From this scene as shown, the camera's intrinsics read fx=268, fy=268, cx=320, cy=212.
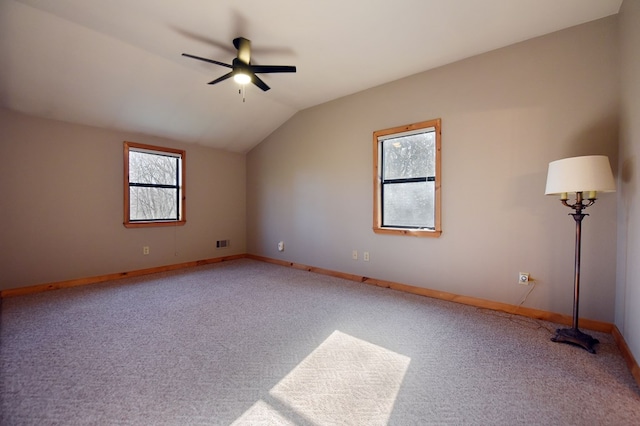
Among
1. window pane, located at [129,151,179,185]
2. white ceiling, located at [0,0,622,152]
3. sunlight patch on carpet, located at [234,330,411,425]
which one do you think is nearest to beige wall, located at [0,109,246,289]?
window pane, located at [129,151,179,185]

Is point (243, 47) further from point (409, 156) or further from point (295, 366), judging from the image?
point (295, 366)

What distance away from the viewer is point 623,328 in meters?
2.02

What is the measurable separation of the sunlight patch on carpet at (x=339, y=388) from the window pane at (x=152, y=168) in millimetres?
3914

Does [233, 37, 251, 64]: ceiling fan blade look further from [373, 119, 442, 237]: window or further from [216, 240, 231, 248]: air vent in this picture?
[216, 240, 231, 248]: air vent

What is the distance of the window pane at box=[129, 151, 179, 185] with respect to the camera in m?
4.20

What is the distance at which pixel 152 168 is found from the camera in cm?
439

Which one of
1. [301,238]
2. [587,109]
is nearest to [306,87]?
[301,238]

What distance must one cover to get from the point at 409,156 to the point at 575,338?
2343mm

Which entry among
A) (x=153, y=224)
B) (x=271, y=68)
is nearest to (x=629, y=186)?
(x=271, y=68)

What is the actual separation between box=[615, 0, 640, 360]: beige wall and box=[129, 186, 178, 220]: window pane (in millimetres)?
5456

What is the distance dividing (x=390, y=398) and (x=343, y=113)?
3.57 m

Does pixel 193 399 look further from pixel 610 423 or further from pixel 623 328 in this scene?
pixel 623 328

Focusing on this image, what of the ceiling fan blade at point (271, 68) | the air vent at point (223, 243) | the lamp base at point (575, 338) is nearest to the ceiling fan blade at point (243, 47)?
the ceiling fan blade at point (271, 68)

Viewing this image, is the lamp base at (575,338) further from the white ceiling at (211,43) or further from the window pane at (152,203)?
the window pane at (152,203)
